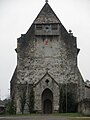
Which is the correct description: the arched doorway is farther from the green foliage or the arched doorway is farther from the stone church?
the green foliage

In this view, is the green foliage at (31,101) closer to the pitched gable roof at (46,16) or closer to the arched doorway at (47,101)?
the arched doorway at (47,101)

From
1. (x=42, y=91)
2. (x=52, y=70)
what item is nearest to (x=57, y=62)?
(x=52, y=70)

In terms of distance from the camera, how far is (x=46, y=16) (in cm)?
5794

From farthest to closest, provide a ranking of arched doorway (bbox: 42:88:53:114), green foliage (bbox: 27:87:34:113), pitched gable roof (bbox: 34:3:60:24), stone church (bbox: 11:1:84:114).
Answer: pitched gable roof (bbox: 34:3:60:24) → arched doorway (bbox: 42:88:53:114) → stone church (bbox: 11:1:84:114) → green foliage (bbox: 27:87:34:113)

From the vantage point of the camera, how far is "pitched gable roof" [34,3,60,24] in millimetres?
57438

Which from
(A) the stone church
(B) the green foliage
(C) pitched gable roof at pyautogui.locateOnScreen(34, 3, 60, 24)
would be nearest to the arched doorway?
(A) the stone church

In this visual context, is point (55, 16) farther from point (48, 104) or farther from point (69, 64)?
point (48, 104)

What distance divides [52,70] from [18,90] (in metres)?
5.70

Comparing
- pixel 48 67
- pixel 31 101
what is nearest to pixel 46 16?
pixel 48 67

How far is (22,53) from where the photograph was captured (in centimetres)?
5703

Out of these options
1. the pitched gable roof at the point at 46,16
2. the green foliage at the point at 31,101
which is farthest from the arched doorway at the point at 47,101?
the pitched gable roof at the point at 46,16

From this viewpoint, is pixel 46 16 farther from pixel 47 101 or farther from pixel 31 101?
pixel 31 101

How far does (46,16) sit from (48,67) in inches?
310

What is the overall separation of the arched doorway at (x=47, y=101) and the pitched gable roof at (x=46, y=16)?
10.4 metres
